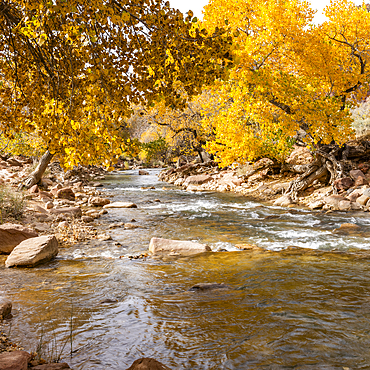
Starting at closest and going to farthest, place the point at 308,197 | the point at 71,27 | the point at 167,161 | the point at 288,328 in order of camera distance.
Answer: the point at 71,27
the point at 288,328
the point at 308,197
the point at 167,161

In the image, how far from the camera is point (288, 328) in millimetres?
3787

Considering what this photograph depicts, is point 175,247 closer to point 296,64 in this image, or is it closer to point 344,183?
point 344,183

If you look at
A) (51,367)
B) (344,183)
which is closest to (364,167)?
(344,183)

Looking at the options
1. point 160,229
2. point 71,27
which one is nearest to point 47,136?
point 71,27

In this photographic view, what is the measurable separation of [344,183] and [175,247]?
877cm

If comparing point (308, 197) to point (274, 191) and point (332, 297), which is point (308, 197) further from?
point (332, 297)

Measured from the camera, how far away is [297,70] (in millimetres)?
13664

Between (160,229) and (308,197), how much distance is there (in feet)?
23.8

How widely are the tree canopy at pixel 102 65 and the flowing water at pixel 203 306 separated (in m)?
2.10

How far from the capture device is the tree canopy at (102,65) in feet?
10.5

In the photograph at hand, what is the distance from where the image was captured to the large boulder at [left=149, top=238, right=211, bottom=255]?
7.18 m

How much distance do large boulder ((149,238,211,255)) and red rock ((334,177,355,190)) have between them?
8024 millimetres

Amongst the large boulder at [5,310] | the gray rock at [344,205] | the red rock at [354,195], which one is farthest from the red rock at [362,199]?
the large boulder at [5,310]

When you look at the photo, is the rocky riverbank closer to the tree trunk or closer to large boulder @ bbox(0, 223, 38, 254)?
the tree trunk
